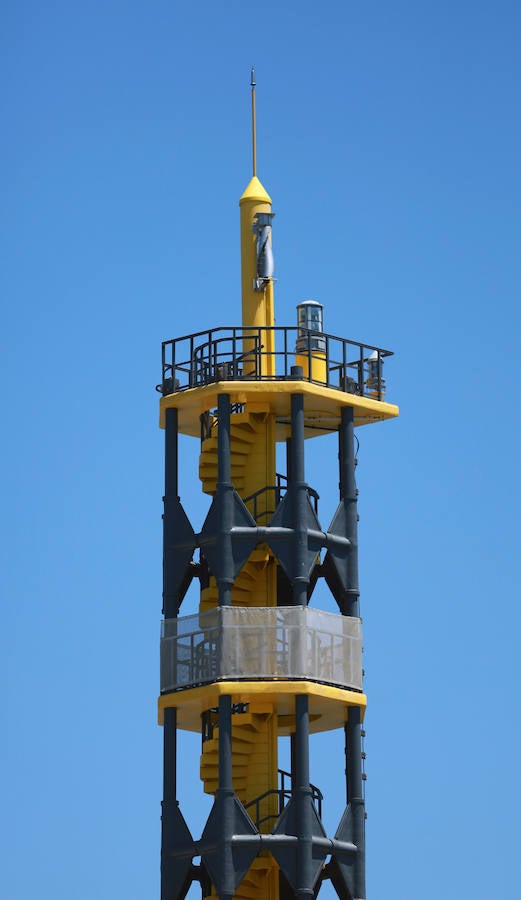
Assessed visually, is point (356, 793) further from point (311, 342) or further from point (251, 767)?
point (311, 342)

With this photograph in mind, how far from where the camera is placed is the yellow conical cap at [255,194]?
11775cm

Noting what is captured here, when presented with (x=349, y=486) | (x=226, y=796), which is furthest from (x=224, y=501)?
(x=226, y=796)

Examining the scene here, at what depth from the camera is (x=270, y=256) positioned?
383 ft

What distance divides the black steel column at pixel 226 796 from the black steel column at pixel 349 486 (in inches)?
253

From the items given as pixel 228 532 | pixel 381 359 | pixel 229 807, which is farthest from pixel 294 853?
pixel 381 359

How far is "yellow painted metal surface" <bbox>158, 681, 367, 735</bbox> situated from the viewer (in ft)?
361

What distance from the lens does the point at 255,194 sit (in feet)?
387

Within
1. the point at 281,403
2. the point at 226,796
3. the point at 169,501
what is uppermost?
the point at 281,403

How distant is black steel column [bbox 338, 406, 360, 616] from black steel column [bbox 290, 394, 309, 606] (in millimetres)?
2378

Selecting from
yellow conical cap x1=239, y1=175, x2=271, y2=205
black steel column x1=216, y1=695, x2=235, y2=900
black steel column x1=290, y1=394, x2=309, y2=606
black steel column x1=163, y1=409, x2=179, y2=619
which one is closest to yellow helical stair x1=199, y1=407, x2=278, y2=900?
black steel column x1=163, y1=409, x2=179, y2=619

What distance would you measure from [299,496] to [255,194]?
1172 cm

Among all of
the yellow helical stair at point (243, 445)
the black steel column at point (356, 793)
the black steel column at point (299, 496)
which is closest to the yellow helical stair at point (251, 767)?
the black steel column at point (356, 793)

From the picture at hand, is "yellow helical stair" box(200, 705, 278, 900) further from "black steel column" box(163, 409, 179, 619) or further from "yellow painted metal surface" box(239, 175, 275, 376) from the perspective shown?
"yellow painted metal surface" box(239, 175, 275, 376)

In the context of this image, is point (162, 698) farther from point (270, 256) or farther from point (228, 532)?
point (270, 256)
